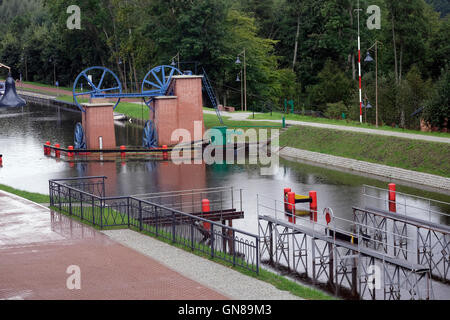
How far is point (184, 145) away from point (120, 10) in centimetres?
4576

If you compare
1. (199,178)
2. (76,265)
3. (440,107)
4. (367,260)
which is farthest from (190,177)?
(76,265)

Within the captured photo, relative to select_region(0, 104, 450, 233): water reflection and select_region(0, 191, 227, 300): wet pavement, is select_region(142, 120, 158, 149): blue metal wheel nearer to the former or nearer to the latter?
select_region(0, 104, 450, 233): water reflection

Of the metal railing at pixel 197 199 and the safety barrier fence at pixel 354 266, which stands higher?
the metal railing at pixel 197 199

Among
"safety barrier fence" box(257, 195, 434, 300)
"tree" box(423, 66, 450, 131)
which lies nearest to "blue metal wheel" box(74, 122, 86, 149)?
"tree" box(423, 66, 450, 131)

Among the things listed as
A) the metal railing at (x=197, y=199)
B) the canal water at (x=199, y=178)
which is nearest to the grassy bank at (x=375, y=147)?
the canal water at (x=199, y=178)

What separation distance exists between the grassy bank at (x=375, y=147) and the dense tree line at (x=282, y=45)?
8281mm

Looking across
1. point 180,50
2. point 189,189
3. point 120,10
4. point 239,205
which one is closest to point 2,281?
point 239,205

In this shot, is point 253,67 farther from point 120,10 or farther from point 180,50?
point 120,10

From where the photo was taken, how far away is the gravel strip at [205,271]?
650 inches

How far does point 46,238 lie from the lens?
2228 cm

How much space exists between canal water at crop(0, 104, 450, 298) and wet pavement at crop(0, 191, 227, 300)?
6.93m

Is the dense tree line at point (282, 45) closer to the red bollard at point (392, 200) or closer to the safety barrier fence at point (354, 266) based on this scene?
the red bollard at point (392, 200)

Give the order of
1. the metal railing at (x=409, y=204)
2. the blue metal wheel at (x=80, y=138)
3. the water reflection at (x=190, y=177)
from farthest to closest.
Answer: the blue metal wheel at (x=80, y=138), the water reflection at (x=190, y=177), the metal railing at (x=409, y=204)
